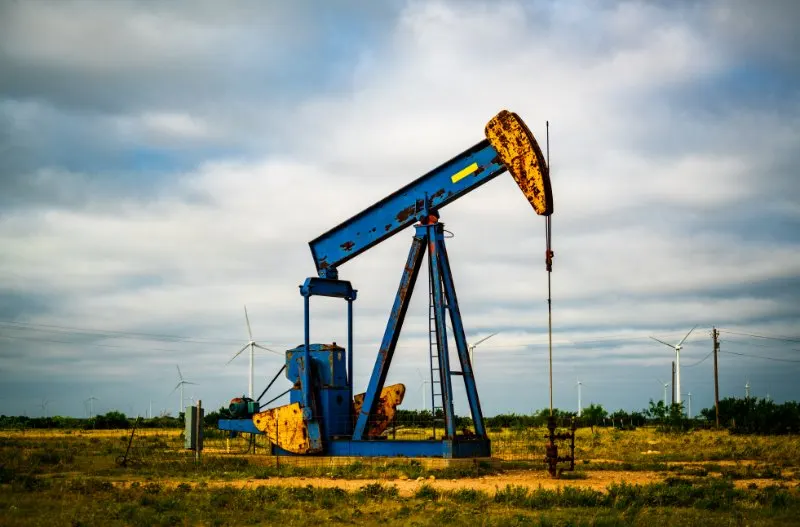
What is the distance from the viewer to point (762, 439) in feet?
82.6

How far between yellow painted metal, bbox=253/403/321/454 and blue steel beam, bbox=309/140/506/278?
2742 mm

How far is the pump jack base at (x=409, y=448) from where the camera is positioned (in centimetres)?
1505

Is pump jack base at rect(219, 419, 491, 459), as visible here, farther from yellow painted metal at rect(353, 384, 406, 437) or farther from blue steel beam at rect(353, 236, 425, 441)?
yellow painted metal at rect(353, 384, 406, 437)

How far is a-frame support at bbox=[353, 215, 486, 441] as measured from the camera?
15.3 meters

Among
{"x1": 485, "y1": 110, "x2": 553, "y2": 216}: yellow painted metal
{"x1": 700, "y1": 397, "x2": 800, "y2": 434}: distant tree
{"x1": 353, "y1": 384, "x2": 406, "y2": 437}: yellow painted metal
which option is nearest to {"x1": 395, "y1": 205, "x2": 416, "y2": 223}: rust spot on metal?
{"x1": 485, "y1": 110, "x2": 553, "y2": 216}: yellow painted metal

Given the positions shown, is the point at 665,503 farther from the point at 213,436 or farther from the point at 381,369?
the point at 213,436

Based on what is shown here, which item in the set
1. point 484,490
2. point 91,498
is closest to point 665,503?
point 484,490

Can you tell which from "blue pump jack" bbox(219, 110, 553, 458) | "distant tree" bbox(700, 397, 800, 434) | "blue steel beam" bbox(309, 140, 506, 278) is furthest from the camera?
"distant tree" bbox(700, 397, 800, 434)

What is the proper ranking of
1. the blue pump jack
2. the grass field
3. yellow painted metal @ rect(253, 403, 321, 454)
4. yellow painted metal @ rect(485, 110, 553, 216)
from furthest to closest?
yellow painted metal @ rect(253, 403, 321, 454) → the blue pump jack → yellow painted metal @ rect(485, 110, 553, 216) → the grass field

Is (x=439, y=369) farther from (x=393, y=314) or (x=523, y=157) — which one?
(x=523, y=157)

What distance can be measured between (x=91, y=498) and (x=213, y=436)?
62.5 ft

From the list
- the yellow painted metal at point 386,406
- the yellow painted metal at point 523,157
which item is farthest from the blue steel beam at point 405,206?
the yellow painted metal at point 386,406

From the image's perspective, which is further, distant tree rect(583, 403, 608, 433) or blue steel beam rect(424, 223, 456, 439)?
distant tree rect(583, 403, 608, 433)

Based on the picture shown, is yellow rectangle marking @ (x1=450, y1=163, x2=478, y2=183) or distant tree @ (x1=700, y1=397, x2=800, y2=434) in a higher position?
yellow rectangle marking @ (x1=450, y1=163, x2=478, y2=183)
